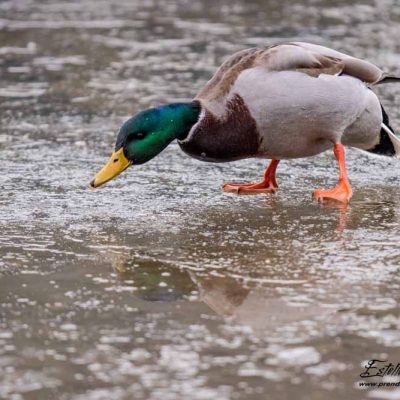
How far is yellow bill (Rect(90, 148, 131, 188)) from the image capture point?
4547 millimetres

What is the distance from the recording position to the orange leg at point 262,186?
17.1ft

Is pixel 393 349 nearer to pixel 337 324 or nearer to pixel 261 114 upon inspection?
pixel 337 324

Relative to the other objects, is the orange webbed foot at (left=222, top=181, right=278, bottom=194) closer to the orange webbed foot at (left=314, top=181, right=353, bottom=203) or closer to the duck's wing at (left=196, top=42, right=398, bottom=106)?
the orange webbed foot at (left=314, top=181, right=353, bottom=203)

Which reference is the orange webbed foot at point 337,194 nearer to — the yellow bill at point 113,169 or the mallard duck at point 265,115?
the mallard duck at point 265,115

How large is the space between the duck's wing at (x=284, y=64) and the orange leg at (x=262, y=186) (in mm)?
541

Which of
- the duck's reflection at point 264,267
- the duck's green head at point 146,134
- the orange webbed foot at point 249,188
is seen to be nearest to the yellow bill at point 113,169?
the duck's green head at point 146,134

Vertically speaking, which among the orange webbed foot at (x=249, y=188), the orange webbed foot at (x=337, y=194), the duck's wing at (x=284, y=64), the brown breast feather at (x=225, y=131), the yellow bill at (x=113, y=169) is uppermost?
the duck's wing at (x=284, y=64)

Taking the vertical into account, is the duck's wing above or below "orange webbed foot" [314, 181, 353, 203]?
above

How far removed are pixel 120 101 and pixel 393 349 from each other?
4.53 metres

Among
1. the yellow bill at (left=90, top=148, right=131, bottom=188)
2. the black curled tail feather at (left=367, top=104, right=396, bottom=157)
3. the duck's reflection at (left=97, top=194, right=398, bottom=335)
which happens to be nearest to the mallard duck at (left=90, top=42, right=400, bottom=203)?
the yellow bill at (left=90, top=148, right=131, bottom=188)

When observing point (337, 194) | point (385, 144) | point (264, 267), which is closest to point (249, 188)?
point (337, 194)

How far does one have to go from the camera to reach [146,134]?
15.1 feet

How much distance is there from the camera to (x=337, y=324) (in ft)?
10.9

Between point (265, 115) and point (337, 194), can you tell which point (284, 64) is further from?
point (337, 194)
